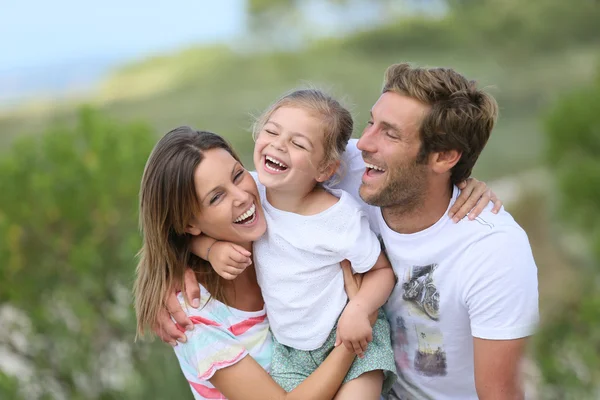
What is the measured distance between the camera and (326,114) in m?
2.47

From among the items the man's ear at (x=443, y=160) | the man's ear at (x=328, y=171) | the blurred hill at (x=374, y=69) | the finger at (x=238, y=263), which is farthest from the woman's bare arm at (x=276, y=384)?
the blurred hill at (x=374, y=69)

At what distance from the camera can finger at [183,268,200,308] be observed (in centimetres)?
245

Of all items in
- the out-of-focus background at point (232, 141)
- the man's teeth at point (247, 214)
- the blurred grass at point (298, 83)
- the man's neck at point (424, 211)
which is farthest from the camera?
the blurred grass at point (298, 83)

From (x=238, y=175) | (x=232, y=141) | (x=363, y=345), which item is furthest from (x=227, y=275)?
(x=232, y=141)

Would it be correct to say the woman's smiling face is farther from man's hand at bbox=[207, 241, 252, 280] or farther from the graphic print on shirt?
the graphic print on shirt

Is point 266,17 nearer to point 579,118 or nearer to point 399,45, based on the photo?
point 399,45

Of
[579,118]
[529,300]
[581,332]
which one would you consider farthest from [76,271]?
[579,118]

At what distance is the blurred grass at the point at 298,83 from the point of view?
15.3 meters

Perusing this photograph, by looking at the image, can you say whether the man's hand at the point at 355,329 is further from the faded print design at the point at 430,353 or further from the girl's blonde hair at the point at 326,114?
the girl's blonde hair at the point at 326,114

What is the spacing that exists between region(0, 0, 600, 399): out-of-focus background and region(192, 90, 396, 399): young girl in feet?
0.88

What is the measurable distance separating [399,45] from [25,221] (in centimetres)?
1400

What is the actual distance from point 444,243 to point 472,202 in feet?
0.49

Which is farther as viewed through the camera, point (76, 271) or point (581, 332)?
point (76, 271)

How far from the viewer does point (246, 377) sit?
2.37m
